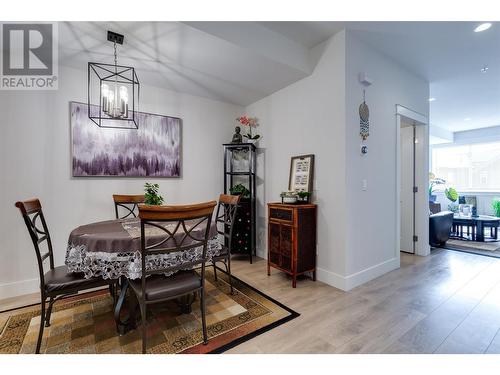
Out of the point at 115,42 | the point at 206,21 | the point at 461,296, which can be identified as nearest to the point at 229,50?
the point at 206,21

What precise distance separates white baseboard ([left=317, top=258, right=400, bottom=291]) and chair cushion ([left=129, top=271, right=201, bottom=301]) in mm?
1671

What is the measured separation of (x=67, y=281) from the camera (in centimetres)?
163

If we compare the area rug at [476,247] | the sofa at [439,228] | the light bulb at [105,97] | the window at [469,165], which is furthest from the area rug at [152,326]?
the window at [469,165]

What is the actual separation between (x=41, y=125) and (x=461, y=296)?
484 cm

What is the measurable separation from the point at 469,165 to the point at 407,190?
5581mm

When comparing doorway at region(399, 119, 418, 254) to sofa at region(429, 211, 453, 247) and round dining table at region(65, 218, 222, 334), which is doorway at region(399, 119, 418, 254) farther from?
round dining table at region(65, 218, 222, 334)

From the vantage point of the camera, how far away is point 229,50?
7.89ft

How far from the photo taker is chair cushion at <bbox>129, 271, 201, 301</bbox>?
59.7 inches

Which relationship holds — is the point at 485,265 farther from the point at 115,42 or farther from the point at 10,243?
the point at 10,243

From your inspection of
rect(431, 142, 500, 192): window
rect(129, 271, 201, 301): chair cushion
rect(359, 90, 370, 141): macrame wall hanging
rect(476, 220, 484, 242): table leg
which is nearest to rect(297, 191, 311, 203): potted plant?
rect(359, 90, 370, 141): macrame wall hanging

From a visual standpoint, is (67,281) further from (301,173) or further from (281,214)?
(301,173)

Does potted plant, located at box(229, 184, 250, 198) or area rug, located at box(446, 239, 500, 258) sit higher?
potted plant, located at box(229, 184, 250, 198)

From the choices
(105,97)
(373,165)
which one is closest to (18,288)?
(105,97)

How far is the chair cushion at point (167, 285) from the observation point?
1.52m
